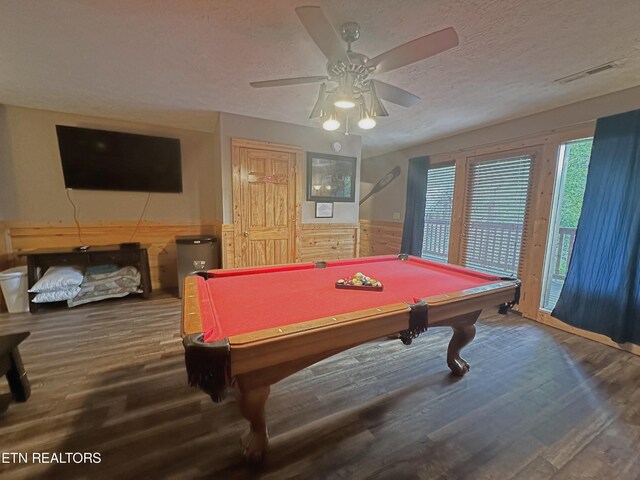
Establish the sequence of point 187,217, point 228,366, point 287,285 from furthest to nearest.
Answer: point 187,217, point 287,285, point 228,366

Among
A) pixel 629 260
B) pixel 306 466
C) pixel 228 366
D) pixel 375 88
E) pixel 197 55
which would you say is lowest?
A: pixel 306 466

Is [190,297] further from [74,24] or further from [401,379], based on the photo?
[74,24]

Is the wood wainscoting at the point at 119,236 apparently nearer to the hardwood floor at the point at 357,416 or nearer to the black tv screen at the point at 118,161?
the black tv screen at the point at 118,161

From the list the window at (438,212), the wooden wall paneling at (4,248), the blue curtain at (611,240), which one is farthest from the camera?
the window at (438,212)

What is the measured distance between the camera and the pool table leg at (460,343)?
6.48 ft

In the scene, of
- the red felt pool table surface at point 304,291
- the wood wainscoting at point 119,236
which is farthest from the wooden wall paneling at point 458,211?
the wood wainscoting at point 119,236

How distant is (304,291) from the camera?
168 cm

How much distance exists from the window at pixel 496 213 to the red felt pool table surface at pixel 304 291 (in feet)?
5.51

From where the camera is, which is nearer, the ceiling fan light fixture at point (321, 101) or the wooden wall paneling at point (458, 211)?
the ceiling fan light fixture at point (321, 101)

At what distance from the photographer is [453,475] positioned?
4.21ft

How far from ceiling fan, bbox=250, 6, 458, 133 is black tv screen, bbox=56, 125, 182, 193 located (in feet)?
8.77

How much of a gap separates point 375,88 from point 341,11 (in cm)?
47

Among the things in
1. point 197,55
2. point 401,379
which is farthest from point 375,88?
point 401,379

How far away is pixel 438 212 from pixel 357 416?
357cm
